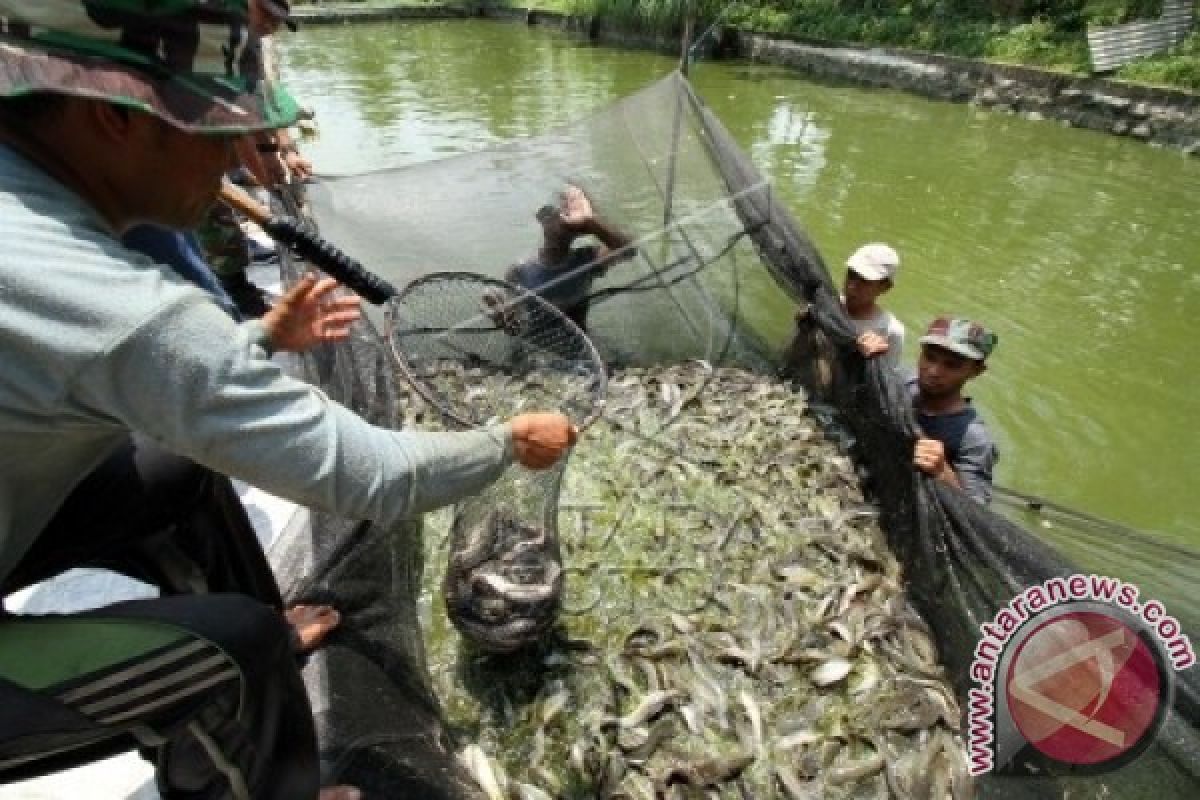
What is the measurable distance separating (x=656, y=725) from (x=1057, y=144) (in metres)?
13.2

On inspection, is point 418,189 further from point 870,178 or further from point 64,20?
point 870,178

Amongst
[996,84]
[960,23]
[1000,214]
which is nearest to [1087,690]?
[1000,214]

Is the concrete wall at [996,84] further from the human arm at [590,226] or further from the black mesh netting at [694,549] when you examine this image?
the human arm at [590,226]

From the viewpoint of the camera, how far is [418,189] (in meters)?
4.62

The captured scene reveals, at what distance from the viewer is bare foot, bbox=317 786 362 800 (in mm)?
1955

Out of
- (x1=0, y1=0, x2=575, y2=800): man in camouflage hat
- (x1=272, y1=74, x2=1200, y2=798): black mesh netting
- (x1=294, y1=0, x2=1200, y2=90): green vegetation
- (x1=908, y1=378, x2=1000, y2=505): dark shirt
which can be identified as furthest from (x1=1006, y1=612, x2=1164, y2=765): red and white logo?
(x1=294, y1=0, x2=1200, y2=90): green vegetation

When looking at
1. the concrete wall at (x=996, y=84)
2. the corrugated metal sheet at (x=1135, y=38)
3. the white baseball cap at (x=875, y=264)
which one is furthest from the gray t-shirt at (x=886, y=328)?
the corrugated metal sheet at (x=1135, y=38)

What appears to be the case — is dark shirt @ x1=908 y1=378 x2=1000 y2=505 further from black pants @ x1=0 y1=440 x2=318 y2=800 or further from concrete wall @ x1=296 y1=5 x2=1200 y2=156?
concrete wall @ x1=296 y1=5 x2=1200 y2=156

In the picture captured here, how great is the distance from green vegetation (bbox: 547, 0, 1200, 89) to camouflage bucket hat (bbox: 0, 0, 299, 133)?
15401mm

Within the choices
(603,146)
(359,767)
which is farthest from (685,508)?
(603,146)

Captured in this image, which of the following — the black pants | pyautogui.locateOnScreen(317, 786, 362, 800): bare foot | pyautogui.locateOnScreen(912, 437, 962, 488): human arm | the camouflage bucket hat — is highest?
the camouflage bucket hat

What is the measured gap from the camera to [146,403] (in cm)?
104

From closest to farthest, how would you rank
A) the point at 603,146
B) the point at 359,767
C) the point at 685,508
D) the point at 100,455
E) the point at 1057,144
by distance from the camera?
the point at 100,455
the point at 359,767
the point at 685,508
the point at 603,146
the point at 1057,144

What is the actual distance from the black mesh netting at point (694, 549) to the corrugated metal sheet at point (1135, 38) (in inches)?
502
